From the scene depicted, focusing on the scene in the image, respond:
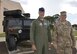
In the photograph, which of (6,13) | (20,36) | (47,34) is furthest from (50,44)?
(6,13)

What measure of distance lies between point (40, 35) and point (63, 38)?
58 cm

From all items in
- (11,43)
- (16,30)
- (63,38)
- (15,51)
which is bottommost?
(15,51)

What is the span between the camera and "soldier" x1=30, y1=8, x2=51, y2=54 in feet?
26.6

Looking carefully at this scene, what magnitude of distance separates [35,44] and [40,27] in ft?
1.40

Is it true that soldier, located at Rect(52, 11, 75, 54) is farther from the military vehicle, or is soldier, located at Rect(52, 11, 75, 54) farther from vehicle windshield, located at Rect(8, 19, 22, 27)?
vehicle windshield, located at Rect(8, 19, 22, 27)

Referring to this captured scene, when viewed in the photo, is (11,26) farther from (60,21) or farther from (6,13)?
(60,21)

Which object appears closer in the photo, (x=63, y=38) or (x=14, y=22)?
(x=63, y=38)

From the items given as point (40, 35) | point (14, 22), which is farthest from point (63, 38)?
point (14, 22)

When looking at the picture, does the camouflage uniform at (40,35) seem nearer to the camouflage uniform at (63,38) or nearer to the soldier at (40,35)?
the soldier at (40,35)

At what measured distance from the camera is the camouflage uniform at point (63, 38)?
8258mm

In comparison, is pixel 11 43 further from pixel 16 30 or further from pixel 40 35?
pixel 40 35

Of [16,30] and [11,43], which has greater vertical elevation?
[16,30]

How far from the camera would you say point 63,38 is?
829 cm

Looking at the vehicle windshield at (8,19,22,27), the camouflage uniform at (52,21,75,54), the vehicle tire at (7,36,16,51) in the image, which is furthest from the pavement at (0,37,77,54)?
the camouflage uniform at (52,21,75,54)
